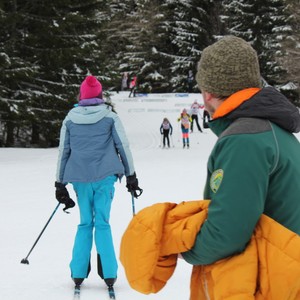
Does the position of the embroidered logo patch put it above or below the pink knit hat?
below

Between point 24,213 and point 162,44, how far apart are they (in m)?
37.5

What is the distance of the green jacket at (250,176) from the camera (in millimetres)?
1736

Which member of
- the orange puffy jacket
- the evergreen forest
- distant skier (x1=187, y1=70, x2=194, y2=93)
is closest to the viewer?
the orange puffy jacket

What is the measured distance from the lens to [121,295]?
15.3 feet

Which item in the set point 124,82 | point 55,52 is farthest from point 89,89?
point 124,82

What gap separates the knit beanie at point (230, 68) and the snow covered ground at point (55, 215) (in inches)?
119

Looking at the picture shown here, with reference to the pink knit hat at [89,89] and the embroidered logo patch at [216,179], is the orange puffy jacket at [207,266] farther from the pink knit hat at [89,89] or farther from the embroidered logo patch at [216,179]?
the pink knit hat at [89,89]

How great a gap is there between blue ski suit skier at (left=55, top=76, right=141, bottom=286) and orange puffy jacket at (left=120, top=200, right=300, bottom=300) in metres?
2.59

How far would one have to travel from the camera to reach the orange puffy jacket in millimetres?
1735

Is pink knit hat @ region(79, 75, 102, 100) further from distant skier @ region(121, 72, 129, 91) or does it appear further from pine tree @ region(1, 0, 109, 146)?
distant skier @ region(121, 72, 129, 91)

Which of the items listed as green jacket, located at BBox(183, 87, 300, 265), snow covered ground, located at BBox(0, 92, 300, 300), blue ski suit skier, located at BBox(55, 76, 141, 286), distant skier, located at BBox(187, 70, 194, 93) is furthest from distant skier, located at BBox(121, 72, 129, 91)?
green jacket, located at BBox(183, 87, 300, 265)

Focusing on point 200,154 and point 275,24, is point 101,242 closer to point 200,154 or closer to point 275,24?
point 200,154

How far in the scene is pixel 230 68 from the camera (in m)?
1.91

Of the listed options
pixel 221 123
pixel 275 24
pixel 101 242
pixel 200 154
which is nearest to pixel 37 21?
pixel 200 154
